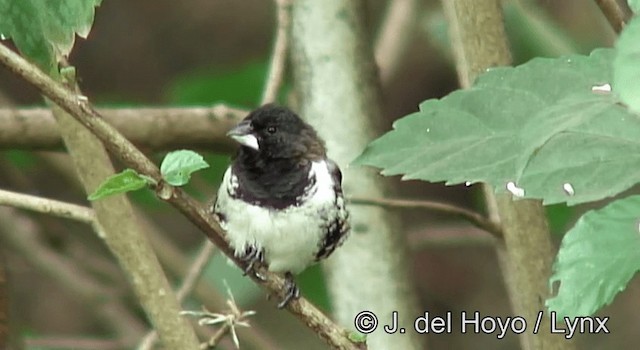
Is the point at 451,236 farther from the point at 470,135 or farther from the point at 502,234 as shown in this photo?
the point at 470,135

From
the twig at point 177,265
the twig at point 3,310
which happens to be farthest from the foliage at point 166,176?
the twig at point 177,265

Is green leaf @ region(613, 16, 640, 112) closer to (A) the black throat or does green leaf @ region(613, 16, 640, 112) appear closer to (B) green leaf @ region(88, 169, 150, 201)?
(B) green leaf @ region(88, 169, 150, 201)

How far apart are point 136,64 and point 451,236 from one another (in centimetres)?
200

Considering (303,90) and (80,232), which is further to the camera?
(80,232)

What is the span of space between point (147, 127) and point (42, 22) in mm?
1073

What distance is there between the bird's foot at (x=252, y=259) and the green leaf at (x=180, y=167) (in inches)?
15.4

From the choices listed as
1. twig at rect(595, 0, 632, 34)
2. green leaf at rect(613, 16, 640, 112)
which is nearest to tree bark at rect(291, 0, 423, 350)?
twig at rect(595, 0, 632, 34)

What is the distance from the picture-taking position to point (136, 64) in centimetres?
454

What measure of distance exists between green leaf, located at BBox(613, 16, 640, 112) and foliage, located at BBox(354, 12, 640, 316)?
0.11 m

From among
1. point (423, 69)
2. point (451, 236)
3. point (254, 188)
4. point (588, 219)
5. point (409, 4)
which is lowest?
point (423, 69)

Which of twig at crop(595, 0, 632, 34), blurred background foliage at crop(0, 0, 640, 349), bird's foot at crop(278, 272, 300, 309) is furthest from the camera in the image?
blurred background foliage at crop(0, 0, 640, 349)

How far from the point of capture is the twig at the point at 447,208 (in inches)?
64.7

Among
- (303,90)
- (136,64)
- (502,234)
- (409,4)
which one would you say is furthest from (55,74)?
(136,64)

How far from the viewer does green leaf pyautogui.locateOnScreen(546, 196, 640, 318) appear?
1070 millimetres
